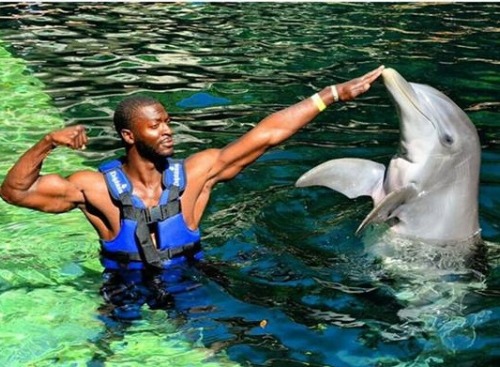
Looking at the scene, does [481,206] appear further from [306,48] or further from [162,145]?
[306,48]

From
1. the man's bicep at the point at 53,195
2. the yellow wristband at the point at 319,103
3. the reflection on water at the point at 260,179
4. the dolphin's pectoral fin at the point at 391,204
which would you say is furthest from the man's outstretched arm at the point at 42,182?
the dolphin's pectoral fin at the point at 391,204

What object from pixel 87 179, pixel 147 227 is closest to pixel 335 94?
pixel 147 227

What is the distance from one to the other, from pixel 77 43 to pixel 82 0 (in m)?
3.52

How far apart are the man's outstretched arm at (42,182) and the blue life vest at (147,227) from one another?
0.26 m

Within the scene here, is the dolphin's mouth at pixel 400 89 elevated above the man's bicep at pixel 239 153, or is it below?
above

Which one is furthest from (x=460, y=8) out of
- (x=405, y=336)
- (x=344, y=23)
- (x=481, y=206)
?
(x=405, y=336)

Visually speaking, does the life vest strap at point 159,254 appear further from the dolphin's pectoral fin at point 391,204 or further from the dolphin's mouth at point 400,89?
the dolphin's mouth at point 400,89

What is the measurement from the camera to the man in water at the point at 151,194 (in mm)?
5402

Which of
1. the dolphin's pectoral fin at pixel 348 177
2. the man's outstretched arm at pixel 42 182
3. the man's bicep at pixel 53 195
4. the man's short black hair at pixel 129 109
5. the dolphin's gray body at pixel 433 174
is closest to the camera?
the man's outstretched arm at pixel 42 182

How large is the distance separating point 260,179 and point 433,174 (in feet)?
7.41

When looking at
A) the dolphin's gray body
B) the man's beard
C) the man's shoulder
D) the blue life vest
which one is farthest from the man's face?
the dolphin's gray body

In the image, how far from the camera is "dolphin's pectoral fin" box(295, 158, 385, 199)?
237 inches

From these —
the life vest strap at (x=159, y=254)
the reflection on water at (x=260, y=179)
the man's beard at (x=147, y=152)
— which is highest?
the man's beard at (x=147, y=152)

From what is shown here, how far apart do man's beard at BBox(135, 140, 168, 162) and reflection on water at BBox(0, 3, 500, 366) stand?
84 cm
